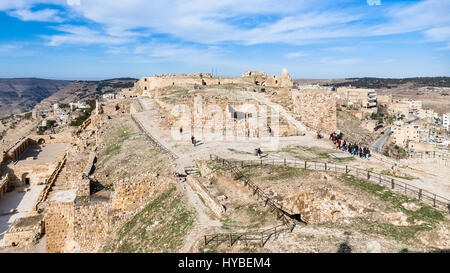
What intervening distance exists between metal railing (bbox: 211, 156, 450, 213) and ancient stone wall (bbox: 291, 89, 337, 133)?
11.2m

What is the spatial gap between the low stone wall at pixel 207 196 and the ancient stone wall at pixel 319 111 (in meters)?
15.6

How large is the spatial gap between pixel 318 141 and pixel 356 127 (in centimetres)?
1468

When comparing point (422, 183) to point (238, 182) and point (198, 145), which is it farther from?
point (198, 145)

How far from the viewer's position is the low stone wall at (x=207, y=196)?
11656 millimetres

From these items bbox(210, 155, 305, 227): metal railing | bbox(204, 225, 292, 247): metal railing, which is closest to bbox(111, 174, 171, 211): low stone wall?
bbox(210, 155, 305, 227): metal railing

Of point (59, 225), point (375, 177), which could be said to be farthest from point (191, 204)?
point (375, 177)

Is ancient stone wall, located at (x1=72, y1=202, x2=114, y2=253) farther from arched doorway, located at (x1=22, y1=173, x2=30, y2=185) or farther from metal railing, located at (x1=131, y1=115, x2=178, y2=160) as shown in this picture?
arched doorway, located at (x1=22, y1=173, x2=30, y2=185)

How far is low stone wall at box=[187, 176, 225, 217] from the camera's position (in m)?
11.7

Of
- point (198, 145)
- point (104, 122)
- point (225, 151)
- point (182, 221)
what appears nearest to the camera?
point (182, 221)

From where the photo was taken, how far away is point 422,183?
45.2 ft
